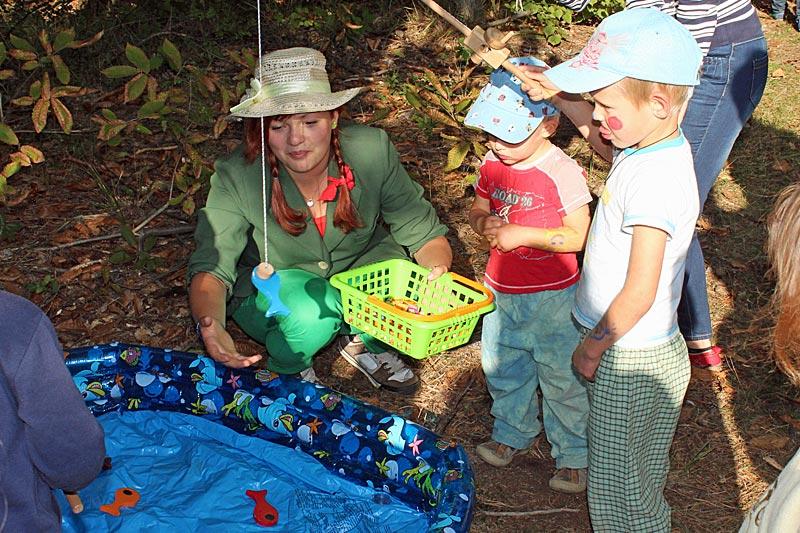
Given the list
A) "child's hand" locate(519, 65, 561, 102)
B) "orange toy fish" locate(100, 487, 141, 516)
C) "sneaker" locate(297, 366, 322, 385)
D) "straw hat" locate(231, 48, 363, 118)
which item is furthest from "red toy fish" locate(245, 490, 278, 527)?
"child's hand" locate(519, 65, 561, 102)

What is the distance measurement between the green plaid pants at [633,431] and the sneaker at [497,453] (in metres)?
0.63

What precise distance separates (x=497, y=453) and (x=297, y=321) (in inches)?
33.1

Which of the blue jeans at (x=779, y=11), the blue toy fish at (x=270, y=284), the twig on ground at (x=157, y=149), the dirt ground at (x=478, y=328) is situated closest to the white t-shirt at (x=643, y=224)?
the dirt ground at (x=478, y=328)

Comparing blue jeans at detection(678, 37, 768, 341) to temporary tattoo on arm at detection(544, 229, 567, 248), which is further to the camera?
A: blue jeans at detection(678, 37, 768, 341)

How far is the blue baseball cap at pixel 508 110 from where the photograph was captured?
267 cm

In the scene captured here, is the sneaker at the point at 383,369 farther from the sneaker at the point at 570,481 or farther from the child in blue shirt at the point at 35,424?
the child in blue shirt at the point at 35,424

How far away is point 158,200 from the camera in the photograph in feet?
15.4

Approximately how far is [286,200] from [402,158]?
184 cm

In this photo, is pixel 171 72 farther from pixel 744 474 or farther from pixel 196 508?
pixel 744 474

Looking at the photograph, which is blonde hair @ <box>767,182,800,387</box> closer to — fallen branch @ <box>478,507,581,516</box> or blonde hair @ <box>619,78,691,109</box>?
blonde hair @ <box>619,78,691,109</box>

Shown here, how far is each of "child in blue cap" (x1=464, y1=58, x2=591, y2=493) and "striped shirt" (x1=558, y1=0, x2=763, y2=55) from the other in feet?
2.04

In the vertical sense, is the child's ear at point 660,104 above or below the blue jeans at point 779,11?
above

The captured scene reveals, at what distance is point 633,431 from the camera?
8.31ft

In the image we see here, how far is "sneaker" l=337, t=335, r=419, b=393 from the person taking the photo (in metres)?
3.61
